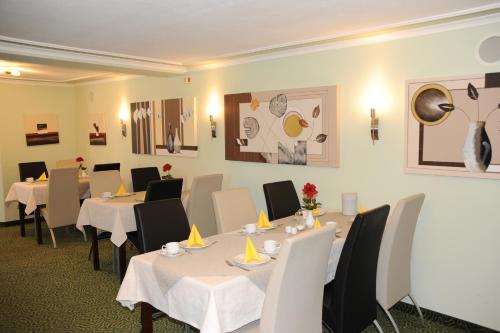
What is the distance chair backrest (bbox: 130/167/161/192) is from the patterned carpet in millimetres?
874

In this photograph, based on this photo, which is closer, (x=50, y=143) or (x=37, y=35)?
(x=37, y=35)

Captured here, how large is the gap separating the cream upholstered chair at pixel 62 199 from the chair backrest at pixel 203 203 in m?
1.95

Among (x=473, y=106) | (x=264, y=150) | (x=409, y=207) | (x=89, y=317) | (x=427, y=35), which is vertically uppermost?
(x=427, y=35)

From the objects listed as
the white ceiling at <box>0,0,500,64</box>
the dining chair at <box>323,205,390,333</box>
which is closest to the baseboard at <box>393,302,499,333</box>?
the dining chair at <box>323,205,390,333</box>

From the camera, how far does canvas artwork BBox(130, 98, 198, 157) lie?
5461 mm

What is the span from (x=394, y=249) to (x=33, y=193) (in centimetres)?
474

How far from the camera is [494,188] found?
9.86 ft

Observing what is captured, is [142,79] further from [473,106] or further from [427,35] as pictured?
[473,106]

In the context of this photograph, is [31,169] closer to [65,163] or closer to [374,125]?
[65,163]

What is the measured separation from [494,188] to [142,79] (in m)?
4.85

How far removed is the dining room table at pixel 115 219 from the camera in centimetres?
406

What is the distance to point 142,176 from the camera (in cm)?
569

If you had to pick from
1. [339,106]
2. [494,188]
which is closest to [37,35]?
[339,106]

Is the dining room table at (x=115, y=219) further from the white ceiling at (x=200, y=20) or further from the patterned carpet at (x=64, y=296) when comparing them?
the white ceiling at (x=200, y=20)
